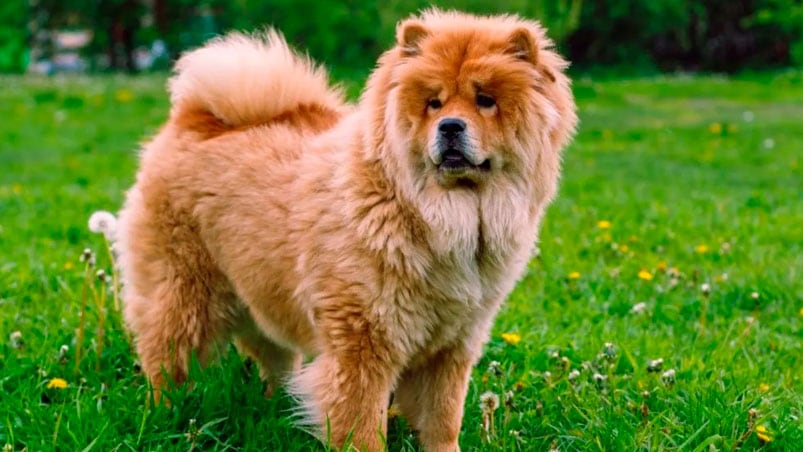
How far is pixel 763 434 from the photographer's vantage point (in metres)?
2.92

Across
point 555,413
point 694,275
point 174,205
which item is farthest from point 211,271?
point 694,275

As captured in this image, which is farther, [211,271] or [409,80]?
[211,271]

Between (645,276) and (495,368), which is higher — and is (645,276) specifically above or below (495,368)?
below

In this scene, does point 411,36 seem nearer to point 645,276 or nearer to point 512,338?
point 512,338

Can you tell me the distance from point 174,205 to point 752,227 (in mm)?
4032

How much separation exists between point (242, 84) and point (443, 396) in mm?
1401

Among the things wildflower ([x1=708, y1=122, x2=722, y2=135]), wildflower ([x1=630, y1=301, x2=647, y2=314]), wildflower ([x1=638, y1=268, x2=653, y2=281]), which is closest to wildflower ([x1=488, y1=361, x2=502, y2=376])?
wildflower ([x1=630, y1=301, x2=647, y2=314])

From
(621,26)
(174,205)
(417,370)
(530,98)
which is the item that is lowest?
(621,26)

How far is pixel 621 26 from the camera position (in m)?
24.5

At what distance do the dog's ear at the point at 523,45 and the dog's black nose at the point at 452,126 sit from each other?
323mm

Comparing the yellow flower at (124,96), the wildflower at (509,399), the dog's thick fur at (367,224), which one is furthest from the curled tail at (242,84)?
the yellow flower at (124,96)

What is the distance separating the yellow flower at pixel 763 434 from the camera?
9.57 feet

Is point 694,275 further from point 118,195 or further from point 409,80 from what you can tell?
point 118,195

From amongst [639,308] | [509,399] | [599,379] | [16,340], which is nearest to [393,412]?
[509,399]
